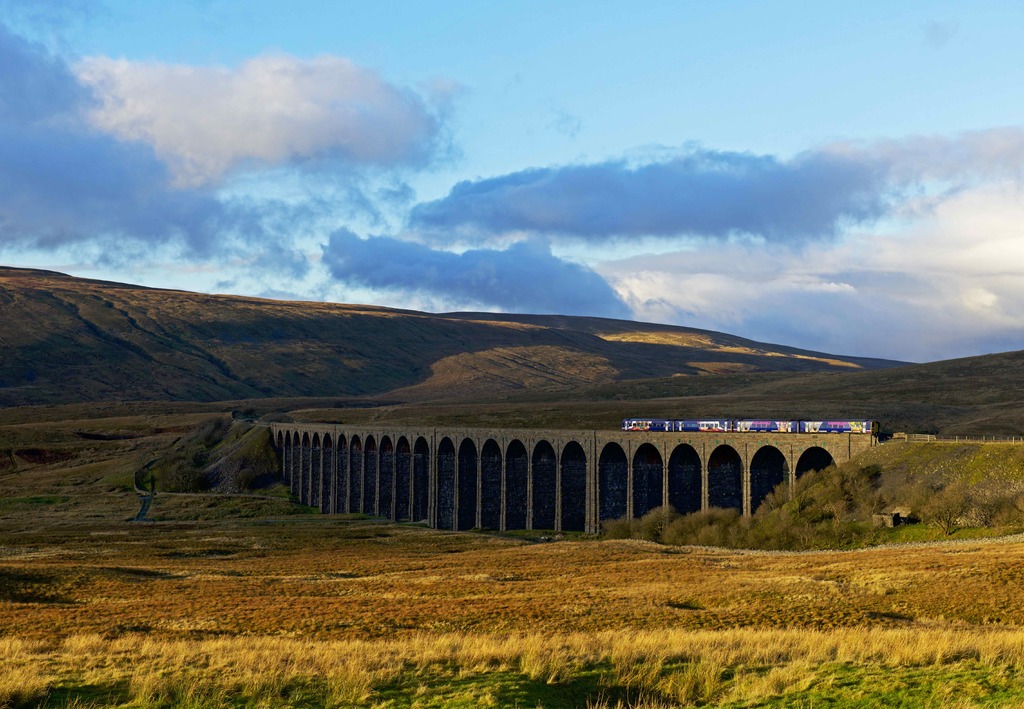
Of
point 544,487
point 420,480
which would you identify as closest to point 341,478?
point 420,480

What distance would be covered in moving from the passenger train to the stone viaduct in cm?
117

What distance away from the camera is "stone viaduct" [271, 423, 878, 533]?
66.8 metres

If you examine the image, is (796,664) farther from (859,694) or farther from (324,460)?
(324,460)

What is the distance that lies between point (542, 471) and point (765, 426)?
22983 millimetres

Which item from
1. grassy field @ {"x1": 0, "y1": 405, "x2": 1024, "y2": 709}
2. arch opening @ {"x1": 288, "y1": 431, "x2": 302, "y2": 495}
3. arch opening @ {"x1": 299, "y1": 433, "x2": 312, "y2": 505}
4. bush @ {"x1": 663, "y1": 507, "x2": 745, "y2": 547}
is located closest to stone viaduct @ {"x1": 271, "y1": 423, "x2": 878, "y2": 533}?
arch opening @ {"x1": 299, "y1": 433, "x2": 312, "y2": 505}

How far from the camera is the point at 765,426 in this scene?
229 ft

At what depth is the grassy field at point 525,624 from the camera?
59.2 feet

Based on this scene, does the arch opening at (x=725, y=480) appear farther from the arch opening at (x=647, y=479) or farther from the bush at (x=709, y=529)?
the arch opening at (x=647, y=479)

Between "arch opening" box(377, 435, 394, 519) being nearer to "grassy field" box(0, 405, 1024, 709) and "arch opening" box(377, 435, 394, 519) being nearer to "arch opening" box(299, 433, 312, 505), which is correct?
"arch opening" box(299, 433, 312, 505)

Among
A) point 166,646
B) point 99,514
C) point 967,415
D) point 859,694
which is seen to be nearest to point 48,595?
point 166,646

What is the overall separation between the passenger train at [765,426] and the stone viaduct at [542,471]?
1171mm

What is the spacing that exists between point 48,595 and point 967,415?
92.5 m

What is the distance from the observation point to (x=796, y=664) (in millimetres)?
19375

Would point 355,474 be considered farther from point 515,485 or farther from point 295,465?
point 515,485
